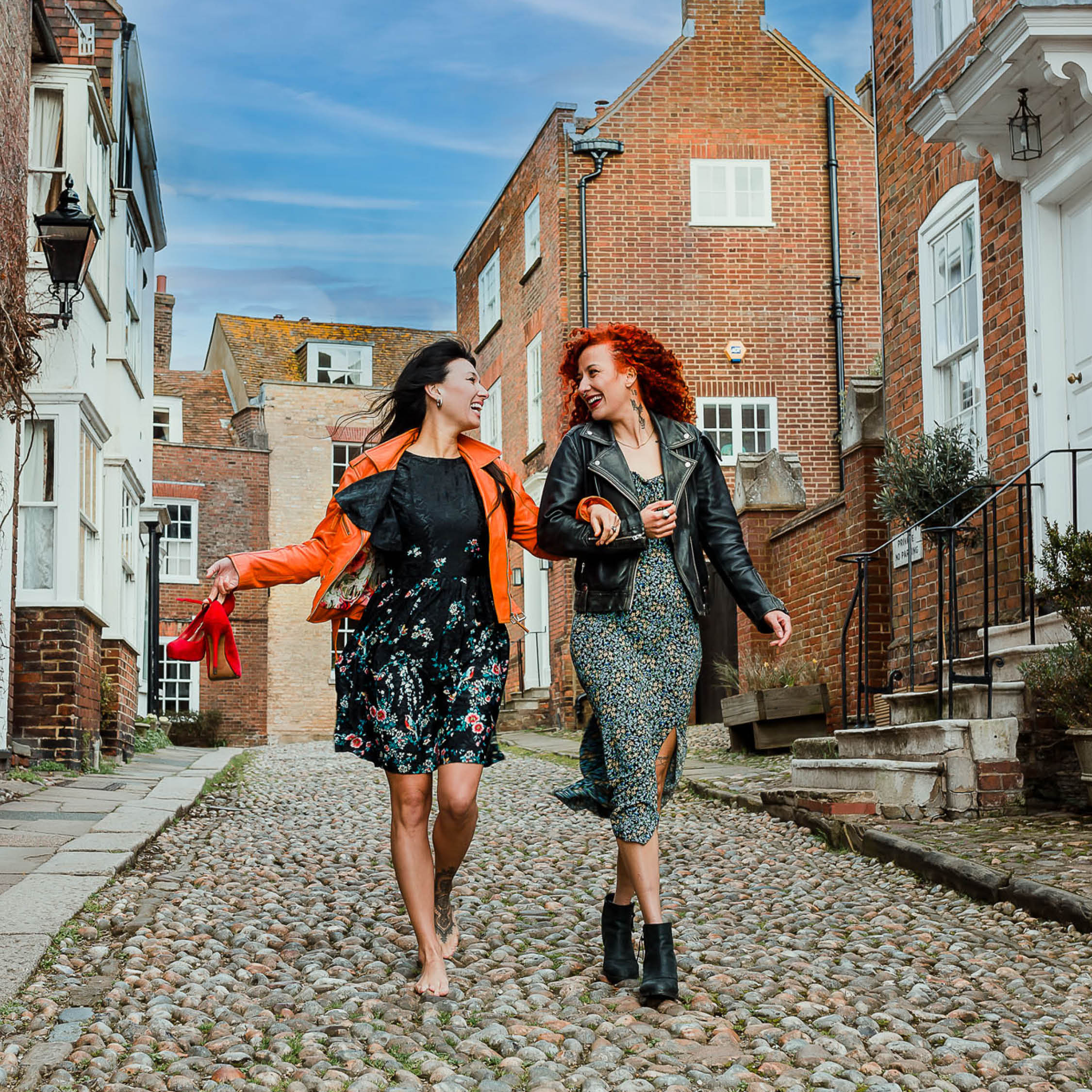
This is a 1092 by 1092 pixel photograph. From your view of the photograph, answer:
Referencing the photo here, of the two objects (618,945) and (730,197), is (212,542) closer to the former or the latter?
(730,197)

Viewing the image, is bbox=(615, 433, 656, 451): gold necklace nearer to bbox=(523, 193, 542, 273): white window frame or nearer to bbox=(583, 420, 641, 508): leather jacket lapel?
bbox=(583, 420, 641, 508): leather jacket lapel

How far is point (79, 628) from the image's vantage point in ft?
36.1

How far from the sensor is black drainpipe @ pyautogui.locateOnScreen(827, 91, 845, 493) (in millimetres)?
19141

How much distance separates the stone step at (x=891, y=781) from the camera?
676 centimetres

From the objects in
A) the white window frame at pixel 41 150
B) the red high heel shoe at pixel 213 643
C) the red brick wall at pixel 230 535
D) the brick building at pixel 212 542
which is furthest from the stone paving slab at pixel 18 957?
the red brick wall at pixel 230 535

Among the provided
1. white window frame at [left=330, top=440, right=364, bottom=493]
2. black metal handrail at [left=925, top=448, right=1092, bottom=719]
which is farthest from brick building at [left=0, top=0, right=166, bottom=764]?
white window frame at [left=330, top=440, right=364, bottom=493]

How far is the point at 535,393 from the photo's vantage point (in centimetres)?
2095

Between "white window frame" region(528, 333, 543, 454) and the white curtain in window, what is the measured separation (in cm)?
966

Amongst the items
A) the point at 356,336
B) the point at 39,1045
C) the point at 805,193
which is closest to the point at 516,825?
the point at 39,1045

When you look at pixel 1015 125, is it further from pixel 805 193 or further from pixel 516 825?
pixel 805 193

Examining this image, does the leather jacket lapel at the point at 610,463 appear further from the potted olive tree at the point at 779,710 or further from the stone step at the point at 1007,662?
the potted olive tree at the point at 779,710

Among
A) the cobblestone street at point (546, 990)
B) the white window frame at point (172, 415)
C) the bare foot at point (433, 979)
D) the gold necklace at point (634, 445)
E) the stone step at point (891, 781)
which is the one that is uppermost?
the white window frame at point (172, 415)

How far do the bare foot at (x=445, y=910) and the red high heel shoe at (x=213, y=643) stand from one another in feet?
2.96

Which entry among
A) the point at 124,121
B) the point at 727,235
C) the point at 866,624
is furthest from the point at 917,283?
the point at 727,235
